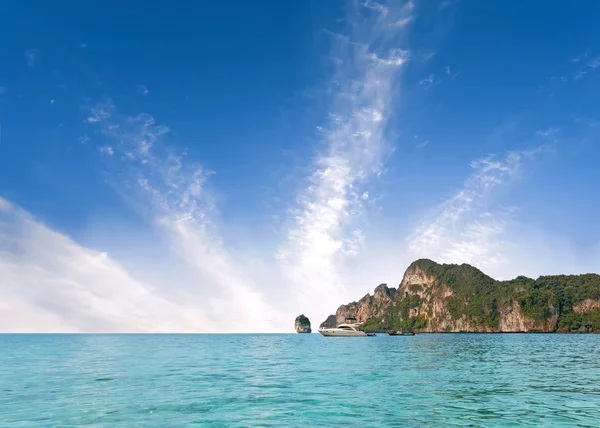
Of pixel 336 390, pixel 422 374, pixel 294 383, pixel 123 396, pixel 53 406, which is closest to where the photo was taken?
pixel 53 406

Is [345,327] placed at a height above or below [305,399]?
above

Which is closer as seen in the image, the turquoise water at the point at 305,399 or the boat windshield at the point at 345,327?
the turquoise water at the point at 305,399

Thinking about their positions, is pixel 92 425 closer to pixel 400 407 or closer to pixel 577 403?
pixel 400 407

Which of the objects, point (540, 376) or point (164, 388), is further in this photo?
point (540, 376)

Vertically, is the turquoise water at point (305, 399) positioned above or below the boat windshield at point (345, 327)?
below

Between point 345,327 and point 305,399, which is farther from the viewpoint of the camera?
point 345,327

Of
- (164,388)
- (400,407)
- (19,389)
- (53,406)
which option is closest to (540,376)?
(400,407)

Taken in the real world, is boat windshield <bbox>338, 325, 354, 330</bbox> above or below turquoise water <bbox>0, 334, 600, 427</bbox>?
above

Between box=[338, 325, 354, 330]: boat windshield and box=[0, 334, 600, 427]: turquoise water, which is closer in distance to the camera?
box=[0, 334, 600, 427]: turquoise water

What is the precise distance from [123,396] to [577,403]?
2535 centimetres

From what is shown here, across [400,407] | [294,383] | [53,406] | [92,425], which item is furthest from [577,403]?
[53,406]

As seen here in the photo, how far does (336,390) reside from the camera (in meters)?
27.2

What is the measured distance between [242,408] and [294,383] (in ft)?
34.3

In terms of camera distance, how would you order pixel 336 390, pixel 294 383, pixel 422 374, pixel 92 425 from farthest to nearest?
pixel 422 374 → pixel 294 383 → pixel 336 390 → pixel 92 425
